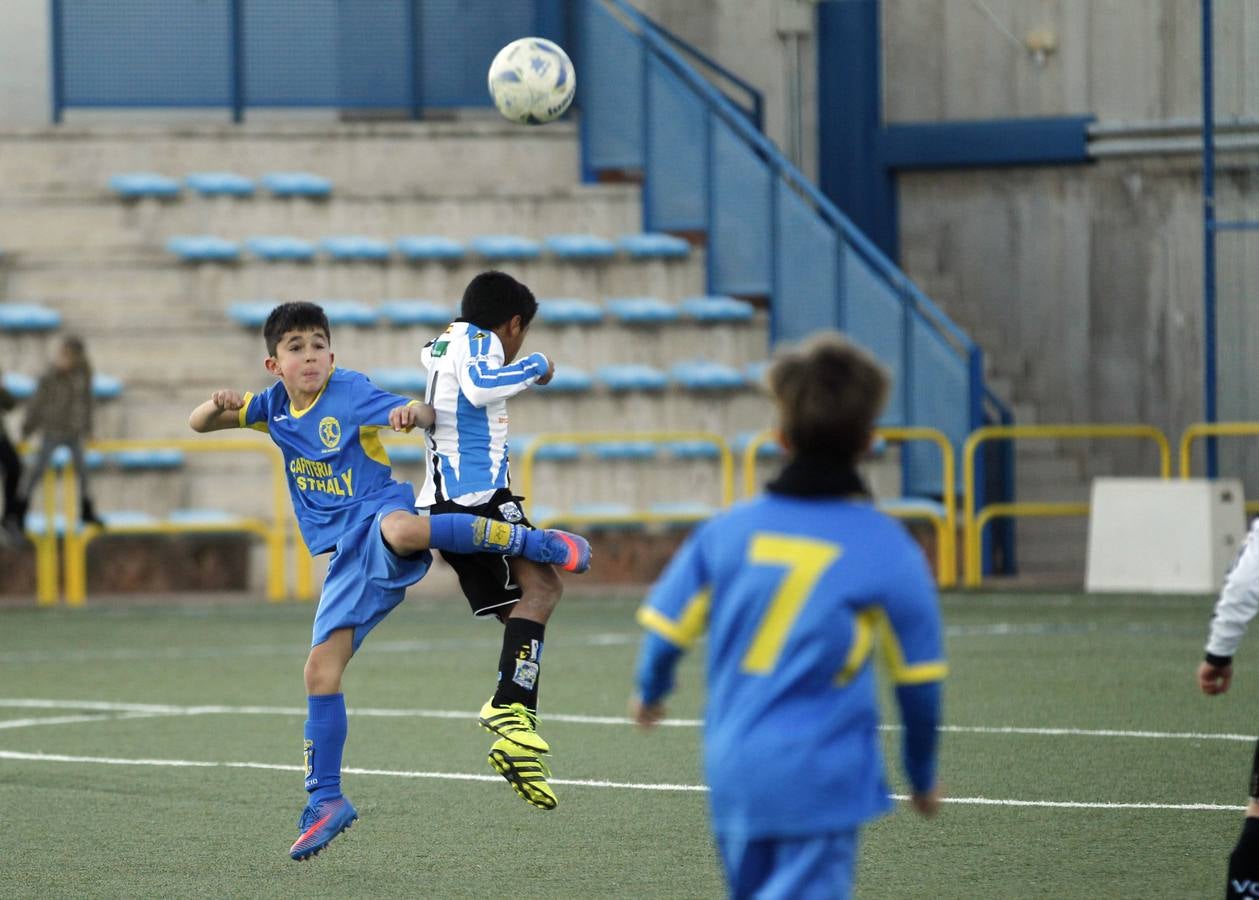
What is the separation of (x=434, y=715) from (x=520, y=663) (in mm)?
3459

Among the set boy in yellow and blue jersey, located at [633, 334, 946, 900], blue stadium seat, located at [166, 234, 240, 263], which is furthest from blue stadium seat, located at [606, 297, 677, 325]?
boy in yellow and blue jersey, located at [633, 334, 946, 900]

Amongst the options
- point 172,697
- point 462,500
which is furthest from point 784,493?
point 172,697

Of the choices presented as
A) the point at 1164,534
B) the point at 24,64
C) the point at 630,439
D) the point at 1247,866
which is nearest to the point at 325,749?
the point at 1247,866

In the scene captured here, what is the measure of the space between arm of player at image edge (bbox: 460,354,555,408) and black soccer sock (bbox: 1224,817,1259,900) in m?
3.13

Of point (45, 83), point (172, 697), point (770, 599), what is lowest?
point (172, 697)

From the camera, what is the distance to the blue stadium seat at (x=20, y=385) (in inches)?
784

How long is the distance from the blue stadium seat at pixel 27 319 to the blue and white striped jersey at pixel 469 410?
13.7 metres

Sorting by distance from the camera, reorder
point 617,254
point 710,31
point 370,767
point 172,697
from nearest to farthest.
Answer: point 370,767 → point 172,697 → point 617,254 → point 710,31

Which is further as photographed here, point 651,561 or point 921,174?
point 921,174

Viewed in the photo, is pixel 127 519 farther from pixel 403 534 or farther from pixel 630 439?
pixel 403 534

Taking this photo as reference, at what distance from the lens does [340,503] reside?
727 cm

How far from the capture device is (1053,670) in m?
12.3

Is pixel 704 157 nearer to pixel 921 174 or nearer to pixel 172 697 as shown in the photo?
pixel 921 174

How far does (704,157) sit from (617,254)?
1.37 meters
